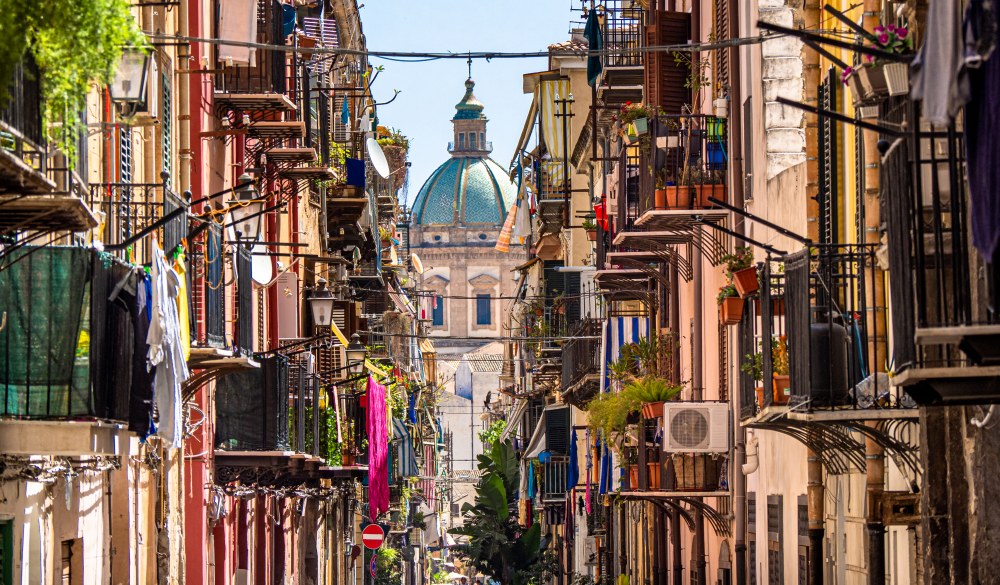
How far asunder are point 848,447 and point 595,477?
27950 mm

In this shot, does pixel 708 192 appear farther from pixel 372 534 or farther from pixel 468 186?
pixel 468 186

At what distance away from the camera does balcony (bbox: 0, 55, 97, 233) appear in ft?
33.3

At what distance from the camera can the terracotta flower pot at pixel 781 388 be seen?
1612 centimetres

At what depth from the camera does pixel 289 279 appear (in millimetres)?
29438

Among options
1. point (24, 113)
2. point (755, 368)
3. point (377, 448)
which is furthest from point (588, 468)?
point (24, 113)

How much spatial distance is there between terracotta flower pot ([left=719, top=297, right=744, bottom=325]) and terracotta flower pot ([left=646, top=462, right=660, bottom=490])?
5147 mm

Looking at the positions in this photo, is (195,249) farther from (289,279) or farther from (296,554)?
(296,554)

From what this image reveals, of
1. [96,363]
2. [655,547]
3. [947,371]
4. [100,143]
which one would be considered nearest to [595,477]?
[655,547]

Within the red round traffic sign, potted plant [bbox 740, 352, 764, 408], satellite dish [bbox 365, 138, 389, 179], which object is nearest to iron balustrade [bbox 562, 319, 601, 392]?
satellite dish [bbox 365, 138, 389, 179]

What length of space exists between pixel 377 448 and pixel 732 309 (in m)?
20.9

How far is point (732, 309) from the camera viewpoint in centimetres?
1962

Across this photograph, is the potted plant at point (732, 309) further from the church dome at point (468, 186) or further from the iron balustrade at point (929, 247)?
the church dome at point (468, 186)

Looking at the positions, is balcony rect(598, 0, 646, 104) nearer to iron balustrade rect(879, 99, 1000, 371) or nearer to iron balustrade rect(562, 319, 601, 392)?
iron balustrade rect(562, 319, 601, 392)

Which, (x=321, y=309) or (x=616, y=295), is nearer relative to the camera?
(x=321, y=309)
